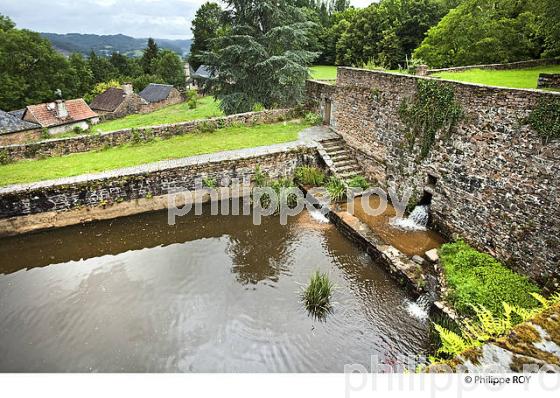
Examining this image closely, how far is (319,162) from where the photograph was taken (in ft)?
44.0

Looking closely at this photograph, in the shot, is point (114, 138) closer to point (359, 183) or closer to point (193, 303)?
point (193, 303)

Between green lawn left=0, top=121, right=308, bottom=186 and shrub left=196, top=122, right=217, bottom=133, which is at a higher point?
shrub left=196, top=122, right=217, bottom=133

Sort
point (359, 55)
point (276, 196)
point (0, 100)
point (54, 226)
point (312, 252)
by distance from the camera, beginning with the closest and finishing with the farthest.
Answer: point (312, 252), point (54, 226), point (276, 196), point (359, 55), point (0, 100)

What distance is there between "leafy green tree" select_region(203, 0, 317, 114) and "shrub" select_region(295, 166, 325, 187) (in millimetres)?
4776

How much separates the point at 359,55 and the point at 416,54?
11.8 m

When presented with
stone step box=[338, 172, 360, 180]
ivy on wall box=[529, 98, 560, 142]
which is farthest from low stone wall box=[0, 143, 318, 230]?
ivy on wall box=[529, 98, 560, 142]

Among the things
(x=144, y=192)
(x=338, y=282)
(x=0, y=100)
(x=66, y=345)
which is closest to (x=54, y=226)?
(x=144, y=192)

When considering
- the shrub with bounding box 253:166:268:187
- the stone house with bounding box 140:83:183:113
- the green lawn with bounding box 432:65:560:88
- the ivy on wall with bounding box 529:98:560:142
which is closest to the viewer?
the ivy on wall with bounding box 529:98:560:142

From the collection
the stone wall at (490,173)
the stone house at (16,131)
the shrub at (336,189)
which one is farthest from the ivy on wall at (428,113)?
the stone house at (16,131)

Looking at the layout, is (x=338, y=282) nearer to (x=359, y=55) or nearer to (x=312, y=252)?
(x=312, y=252)

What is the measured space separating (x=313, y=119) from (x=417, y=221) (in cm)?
749

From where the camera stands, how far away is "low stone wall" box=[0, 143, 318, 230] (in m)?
10.6

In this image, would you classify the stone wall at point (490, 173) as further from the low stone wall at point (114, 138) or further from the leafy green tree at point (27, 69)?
the leafy green tree at point (27, 69)

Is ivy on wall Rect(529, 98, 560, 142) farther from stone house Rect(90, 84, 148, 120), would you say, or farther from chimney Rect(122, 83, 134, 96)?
chimney Rect(122, 83, 134, 96)
